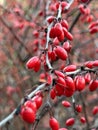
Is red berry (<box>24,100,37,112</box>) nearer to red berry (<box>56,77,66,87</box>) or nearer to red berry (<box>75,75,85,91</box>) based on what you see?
red berry (<box>56,77,66,87</box>)

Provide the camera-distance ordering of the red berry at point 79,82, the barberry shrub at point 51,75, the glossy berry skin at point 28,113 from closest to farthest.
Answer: the glossy berry skin at point 28,113
the barberry shrub at point 51,75
the red berry at point 79,82

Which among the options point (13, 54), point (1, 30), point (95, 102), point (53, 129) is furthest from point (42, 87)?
point (95, 102)

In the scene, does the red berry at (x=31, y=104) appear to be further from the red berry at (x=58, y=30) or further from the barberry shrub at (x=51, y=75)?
the red berry at (x=58, y=30)

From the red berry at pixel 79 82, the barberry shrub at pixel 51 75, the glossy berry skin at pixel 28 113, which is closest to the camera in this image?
the glossy berry skin at pixel 28 113

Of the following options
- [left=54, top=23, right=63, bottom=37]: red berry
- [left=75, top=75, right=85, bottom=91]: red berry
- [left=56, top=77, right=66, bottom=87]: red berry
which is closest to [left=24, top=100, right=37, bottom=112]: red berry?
[left=56, top=77, right=66, bottom=87]: red berry

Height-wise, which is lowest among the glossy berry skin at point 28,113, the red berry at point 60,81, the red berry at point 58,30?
the glossy berry skin at point 28,113

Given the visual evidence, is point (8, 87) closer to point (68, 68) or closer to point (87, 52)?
point (87, 52)

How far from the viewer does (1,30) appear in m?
6.35

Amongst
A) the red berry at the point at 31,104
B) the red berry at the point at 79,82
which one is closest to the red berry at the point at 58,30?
the red berry at the point at 79,82

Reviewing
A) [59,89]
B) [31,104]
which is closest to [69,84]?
[59,89]

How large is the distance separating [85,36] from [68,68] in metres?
5.92

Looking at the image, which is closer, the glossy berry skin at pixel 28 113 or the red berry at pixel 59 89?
the glossy berry skin at pixel 28 113

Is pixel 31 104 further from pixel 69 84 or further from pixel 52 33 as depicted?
pixel 52 33

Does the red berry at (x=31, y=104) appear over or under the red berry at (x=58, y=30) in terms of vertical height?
under
